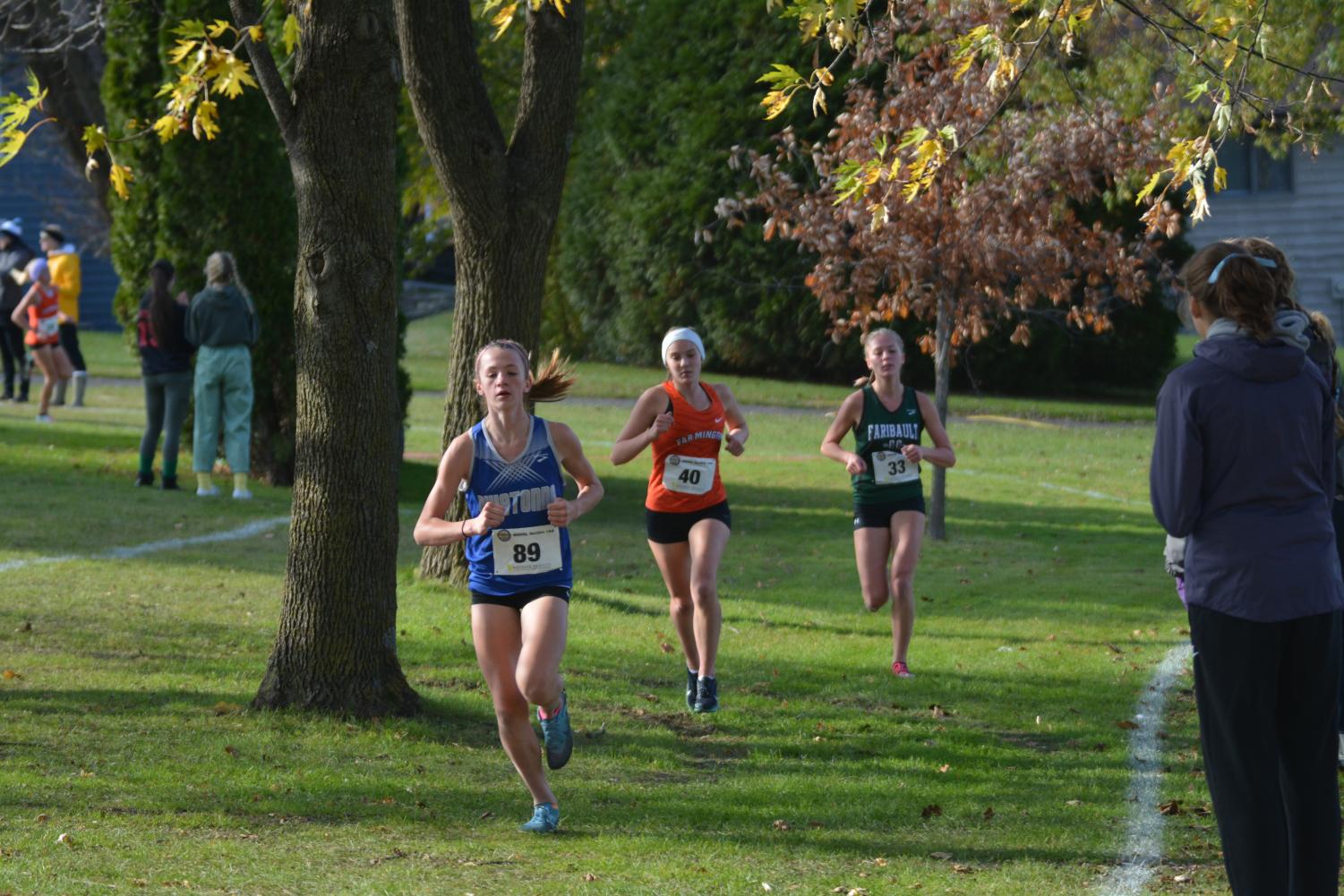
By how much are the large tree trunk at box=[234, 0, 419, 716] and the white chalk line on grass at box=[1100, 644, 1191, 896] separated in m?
3.30

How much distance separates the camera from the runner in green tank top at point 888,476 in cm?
987

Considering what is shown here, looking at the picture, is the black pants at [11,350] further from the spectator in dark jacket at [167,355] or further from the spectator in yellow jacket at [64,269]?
the spectator in dark jacket at [167,355]

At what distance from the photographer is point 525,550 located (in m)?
6.59

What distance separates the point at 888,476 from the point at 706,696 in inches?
70.9

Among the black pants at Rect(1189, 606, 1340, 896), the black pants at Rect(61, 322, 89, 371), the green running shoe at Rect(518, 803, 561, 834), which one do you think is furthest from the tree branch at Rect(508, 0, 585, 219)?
the black pants at Rect(61, 322, 89, 371)

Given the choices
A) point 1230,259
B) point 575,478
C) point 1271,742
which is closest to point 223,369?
point 575,478

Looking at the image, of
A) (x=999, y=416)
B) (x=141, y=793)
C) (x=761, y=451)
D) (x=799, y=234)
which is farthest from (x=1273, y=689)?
(x=999, y=416)

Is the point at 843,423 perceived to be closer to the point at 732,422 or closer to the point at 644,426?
the point at 732,422

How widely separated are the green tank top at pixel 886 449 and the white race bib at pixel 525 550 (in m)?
3.61

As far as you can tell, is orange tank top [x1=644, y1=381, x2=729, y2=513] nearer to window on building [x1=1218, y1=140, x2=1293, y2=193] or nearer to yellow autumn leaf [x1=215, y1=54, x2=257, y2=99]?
yellow autumn leaf [x1=215, y1=54, x2=257, y2=99]

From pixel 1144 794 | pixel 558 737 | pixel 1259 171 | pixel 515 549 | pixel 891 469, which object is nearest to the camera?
pixel 515 549

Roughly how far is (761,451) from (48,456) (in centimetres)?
920

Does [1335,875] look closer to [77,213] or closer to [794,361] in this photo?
[794,361]

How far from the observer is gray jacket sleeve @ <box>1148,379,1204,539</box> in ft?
16.1
